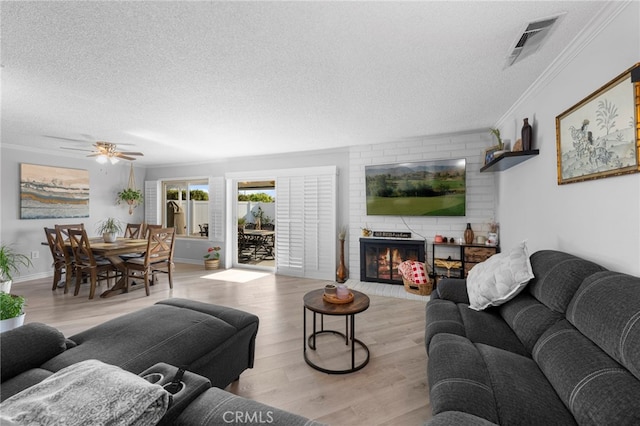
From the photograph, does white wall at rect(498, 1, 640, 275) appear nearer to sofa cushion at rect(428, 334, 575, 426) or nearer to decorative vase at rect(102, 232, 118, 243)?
sofa cushion at rect(428, 334, 575, 426)

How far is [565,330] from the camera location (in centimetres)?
130

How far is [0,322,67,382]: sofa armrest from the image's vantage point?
1.18 meters

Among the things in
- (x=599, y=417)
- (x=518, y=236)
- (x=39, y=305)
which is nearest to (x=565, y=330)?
(x=599, y=417)

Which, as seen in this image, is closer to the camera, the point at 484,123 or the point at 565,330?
the point at 565,330

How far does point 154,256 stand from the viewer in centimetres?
407

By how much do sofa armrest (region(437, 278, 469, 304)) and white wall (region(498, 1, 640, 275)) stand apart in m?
0.77

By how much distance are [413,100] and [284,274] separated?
145 inches

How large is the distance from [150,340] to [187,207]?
17.7 ft

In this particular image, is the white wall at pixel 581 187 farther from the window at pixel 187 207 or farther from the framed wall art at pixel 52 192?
the framed wall art at pixel 52 192

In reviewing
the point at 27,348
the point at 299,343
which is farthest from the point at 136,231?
the point at 27,348

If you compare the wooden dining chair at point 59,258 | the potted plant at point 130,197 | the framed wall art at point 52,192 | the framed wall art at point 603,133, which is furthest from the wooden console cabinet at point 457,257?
the framed wall art at point 52,192

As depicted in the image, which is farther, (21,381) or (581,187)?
(581,187)

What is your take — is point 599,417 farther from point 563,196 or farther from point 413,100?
point 413,100

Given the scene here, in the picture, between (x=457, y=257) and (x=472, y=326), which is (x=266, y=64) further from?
(x=457, y=257)
